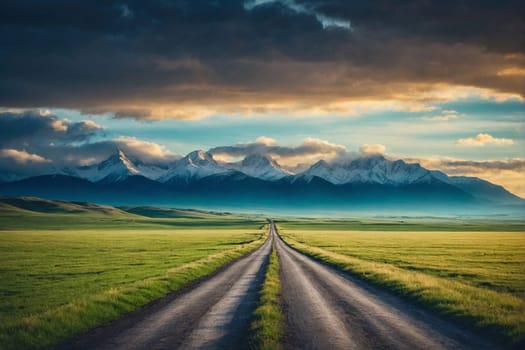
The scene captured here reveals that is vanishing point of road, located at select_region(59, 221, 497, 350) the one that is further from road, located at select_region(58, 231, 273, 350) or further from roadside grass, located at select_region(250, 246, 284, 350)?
roadside grass, located at select_region(250, 246, 284, 350)

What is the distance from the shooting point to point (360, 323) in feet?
72.7

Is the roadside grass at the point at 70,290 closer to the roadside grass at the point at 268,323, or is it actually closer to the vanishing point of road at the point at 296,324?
the vanishing point of road at the point at 296,324

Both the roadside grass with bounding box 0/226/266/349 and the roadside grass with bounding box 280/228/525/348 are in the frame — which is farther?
the roadside grass with bounding box 280/228/525/348

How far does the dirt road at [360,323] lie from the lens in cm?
1861

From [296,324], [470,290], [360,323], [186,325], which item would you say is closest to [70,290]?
[186,325]

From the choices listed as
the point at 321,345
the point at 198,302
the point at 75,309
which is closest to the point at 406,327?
the point at 321,345

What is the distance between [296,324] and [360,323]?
10.2 feet

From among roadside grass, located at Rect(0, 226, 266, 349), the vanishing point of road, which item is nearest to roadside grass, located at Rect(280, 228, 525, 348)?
the vanishing point of road

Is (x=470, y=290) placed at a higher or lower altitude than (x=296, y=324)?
higher

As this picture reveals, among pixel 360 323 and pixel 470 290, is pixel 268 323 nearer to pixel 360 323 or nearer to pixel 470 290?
pixel 360 323

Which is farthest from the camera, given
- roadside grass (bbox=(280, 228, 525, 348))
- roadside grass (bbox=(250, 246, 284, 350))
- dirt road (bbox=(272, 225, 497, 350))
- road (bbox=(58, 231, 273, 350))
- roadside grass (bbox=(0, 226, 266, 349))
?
roadside grass (bbox=(280, 228, 525, 348))

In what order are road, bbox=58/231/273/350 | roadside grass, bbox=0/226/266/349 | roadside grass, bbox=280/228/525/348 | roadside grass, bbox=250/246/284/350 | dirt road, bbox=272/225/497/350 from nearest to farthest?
roadside grass, bbox=250/246/284/350 → road, bbox=58/231/273/350 → dirt road, bbox=272/225/497/350 → roadside grass, bbox=0/226/266/349 → roadside grass, bbox=280/228/525/348

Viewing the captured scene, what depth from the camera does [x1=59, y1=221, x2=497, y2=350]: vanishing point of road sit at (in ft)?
60.9

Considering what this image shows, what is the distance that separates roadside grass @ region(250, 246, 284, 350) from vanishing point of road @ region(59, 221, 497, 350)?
16.1 inches
